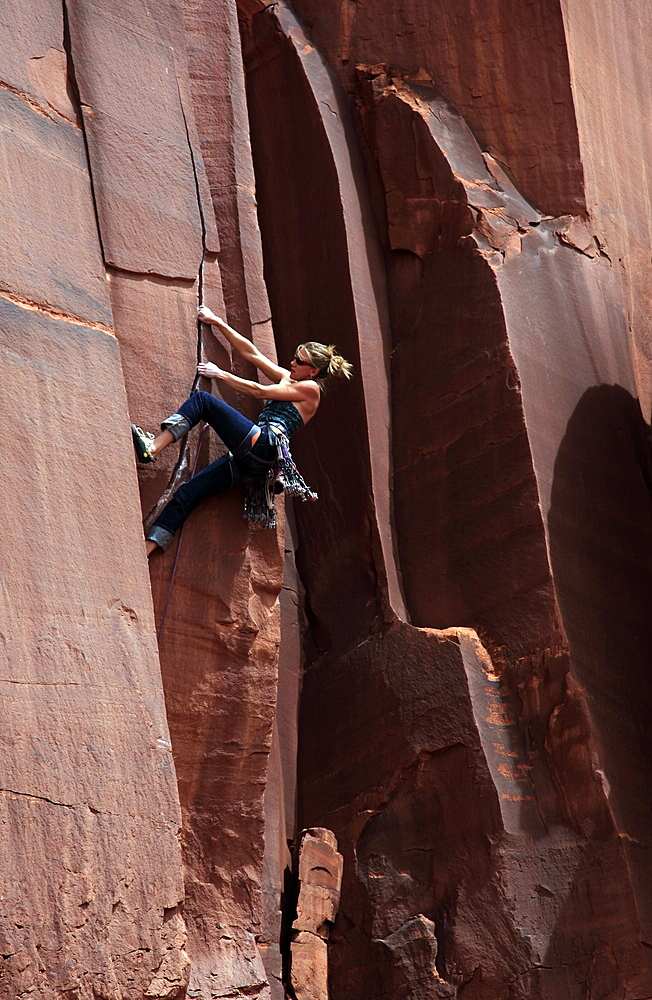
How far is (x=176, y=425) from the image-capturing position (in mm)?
6324

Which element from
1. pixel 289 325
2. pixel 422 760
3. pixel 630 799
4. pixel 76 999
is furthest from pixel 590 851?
pixel 289 325

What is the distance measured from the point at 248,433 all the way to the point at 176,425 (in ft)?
1.17

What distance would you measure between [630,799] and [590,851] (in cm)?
45

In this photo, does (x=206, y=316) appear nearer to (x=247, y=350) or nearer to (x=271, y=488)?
(x=247, y=350)

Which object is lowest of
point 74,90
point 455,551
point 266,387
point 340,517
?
point 455,551

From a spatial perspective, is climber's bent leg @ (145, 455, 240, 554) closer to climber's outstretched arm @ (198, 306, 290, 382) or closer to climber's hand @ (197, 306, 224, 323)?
climber's outstretched arm @ (198, 306, 290, 382)

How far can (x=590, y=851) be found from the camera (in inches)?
288

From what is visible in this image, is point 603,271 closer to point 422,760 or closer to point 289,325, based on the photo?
point 289,325

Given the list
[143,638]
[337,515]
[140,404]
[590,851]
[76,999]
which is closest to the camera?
[76,999]

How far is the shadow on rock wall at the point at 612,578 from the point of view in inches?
300

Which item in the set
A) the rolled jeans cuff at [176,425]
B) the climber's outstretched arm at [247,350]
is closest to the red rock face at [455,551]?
the climber's outstretched arm at [247,350]

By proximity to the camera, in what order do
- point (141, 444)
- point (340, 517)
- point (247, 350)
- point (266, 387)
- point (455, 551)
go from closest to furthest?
point (141, 444)
point (266, 387)
point (247, 350)
point (455, 551)
point (340, 517)

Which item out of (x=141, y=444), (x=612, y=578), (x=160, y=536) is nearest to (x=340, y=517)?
(x=612, y=578)

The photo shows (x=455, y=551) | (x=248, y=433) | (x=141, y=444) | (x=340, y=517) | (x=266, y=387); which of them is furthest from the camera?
(x=340, y=517)
